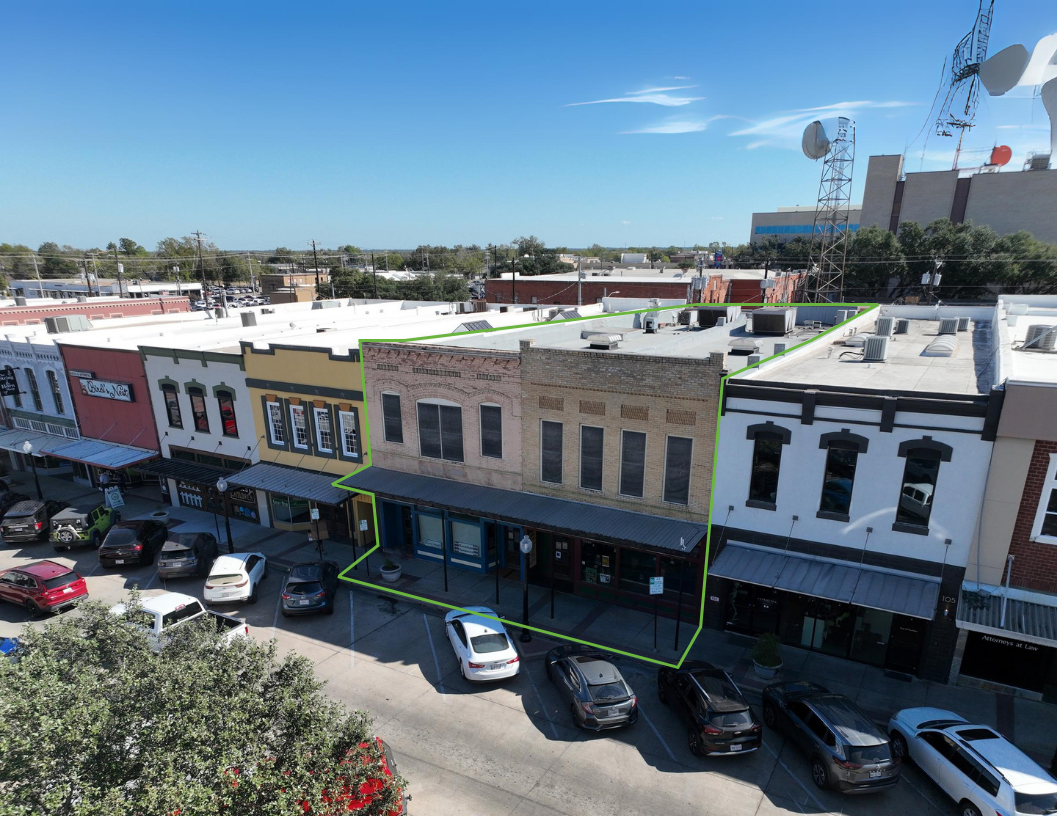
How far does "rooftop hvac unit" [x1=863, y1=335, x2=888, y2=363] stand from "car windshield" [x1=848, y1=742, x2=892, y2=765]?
538 inches

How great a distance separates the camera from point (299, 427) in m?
26.6

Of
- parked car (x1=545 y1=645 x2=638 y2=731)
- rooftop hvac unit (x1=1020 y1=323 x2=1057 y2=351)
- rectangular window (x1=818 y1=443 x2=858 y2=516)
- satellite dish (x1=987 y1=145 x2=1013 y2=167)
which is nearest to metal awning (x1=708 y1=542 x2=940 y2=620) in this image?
rectangular window (x1=818 y1=443 x2=858 y2=516)

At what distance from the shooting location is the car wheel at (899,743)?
1396 cm

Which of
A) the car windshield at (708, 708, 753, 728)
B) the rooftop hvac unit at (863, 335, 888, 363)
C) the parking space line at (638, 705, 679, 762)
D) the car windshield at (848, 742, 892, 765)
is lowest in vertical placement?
the parking space line at (638, 705, 679, 762)

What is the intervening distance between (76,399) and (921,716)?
1557 inches

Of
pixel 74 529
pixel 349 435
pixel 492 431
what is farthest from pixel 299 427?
pixel 74 529

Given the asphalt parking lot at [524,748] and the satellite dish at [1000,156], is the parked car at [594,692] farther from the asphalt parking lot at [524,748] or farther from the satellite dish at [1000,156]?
the satellite dish at [1000,156]

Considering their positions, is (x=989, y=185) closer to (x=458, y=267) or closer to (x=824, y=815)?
(x=824, y=815)

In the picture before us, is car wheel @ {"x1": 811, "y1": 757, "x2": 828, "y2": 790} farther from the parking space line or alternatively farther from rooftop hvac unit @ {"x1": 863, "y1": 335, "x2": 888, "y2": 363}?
rooftop hvac unit @ {"x1": 863, "y1": 335, "x2": 888, "y2": 363}

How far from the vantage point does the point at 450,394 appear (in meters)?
22.7

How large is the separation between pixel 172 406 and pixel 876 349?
102ft

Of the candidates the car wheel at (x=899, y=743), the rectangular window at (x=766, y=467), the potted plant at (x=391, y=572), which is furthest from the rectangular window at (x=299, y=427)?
the car wheel at (x=899, y=743)

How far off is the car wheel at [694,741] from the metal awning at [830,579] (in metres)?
4.23

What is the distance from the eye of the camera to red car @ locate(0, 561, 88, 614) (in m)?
21.3
